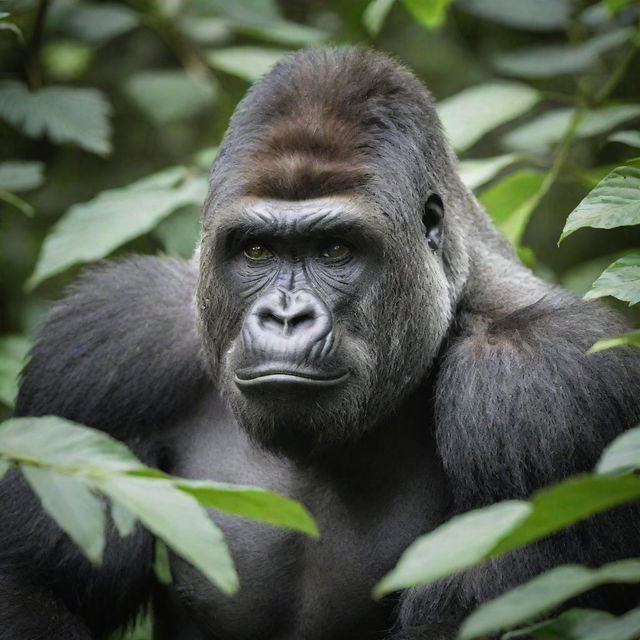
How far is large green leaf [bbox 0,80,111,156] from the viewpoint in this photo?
526 centimetres

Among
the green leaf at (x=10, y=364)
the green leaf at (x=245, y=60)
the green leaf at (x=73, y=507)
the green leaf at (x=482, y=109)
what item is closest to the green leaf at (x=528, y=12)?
the green leaf at (x=482, y=109)

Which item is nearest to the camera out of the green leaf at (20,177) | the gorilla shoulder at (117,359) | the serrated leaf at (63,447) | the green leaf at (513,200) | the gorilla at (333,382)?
the serrated leaf at (63,447)

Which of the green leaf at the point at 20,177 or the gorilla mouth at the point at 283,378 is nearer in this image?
the gorilla mouth at the point at 283,378

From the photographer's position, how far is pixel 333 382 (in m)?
3.37

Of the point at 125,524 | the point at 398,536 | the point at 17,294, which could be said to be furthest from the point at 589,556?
the point at 17,294

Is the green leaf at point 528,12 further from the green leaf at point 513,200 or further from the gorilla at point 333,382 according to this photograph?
the gorilla at point 333,382

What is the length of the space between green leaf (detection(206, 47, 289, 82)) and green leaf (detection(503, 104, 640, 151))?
1273 millimetres

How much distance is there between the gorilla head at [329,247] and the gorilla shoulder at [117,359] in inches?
14.2

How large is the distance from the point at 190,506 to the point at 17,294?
4.91 m

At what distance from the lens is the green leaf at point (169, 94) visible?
6457mm

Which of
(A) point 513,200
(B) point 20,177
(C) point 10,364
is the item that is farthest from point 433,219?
(C) point 10,364

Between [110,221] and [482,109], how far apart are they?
1.73 meters

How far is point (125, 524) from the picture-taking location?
2.46 meters

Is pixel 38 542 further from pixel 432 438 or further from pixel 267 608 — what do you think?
pixel 432 438
